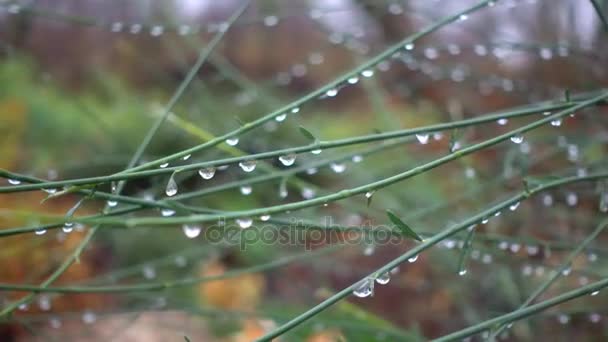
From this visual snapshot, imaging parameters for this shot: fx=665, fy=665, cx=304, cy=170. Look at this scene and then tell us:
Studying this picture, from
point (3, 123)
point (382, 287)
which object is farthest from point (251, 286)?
point (3, 123)

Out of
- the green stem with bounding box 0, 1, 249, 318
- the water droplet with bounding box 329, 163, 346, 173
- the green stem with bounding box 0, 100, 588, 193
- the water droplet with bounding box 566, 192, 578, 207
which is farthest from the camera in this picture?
the water droplet with bounding box 566, 192, 578, 207

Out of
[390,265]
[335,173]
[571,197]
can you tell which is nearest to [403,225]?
[390,265]

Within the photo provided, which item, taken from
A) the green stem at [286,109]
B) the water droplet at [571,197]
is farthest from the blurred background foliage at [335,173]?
the green stem at [286,109]

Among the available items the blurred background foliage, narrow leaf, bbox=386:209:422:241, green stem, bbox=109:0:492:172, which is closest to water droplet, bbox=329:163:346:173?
the blurred background foliage

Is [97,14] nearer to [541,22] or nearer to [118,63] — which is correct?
[118,63]

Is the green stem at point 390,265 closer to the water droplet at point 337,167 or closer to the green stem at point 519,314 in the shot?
the green stem at point 519,314

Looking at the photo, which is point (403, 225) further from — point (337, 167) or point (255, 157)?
point (337, 167)

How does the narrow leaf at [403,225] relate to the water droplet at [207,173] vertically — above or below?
below

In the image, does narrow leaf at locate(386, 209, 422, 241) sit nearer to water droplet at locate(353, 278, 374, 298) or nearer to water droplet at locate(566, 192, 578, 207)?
water droplet at locate(353, 278, 374, 298)

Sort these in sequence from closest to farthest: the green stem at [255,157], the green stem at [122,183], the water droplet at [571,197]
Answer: the green stem at [255,157]
the green stem at [122,183]
the water droplet at [571,197]
